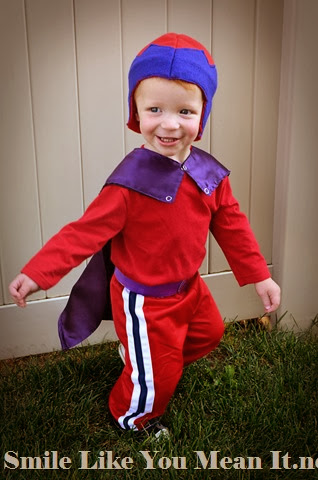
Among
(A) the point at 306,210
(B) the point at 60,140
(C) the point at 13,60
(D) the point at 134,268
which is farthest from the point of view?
(A) the point at 306,210

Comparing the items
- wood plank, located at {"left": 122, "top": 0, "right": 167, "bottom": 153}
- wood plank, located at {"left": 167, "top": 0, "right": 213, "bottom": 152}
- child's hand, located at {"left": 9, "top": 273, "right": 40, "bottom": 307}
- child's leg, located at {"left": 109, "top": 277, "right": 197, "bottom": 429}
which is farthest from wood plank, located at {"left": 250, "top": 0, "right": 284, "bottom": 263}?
child's hand, located at {"left": 9, "top": 273, "right": 40, "bottom": 307}

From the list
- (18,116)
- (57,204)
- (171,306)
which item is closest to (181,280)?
(171,306)

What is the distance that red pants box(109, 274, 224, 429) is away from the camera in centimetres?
183

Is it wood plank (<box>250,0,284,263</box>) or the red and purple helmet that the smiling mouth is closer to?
the red and purple helmet

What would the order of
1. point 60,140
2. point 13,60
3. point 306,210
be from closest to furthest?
point 13,60
point 60,140
point 306,210

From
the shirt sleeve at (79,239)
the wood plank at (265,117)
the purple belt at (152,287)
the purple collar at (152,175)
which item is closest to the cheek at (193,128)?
the purple collar at (152,175)

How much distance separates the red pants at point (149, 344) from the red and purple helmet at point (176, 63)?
1.95 ft

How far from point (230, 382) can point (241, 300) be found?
1.72ft

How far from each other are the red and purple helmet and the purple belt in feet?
1.76

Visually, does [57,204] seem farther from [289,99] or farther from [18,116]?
[289,99]

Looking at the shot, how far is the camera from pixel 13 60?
81.4 inches

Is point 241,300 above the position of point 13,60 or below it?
below

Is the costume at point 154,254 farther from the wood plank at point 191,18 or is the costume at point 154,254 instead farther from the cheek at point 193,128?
the wood plank at point 191,18

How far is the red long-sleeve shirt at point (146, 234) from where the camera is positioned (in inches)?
64.6
